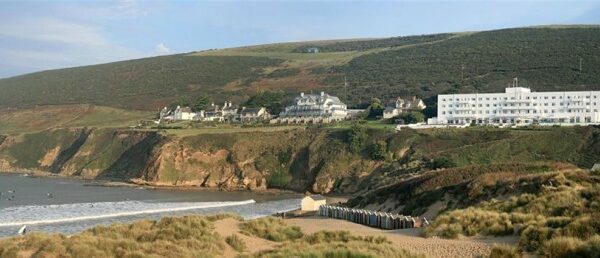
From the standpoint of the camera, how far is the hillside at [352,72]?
4493 inches

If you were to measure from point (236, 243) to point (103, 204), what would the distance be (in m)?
35.2

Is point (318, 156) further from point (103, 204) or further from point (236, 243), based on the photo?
point (236, 243)

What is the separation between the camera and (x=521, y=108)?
8544cm

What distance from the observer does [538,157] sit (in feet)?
195

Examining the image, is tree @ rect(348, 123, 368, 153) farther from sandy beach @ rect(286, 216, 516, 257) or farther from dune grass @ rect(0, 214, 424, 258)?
sandy beach @ rect(286, 216, 516, 257)

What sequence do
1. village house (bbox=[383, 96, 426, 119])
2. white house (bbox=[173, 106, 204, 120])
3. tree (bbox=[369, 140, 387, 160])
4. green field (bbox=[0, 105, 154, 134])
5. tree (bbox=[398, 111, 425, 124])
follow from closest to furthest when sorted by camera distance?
tree (bbox=[369, 140, 387, 160])
tree (bbox=[398, 111, 425, 124])
village house (bbox=[383, 96, 426, 119])
white house (bbox=[173, 106, 204, 120])
green field (bbox=[0, 105, 154, 134])

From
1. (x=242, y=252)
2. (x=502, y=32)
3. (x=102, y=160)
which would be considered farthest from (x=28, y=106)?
(x=242, y=252)

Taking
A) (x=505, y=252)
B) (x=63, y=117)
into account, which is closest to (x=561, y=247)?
(x=505, y=252)

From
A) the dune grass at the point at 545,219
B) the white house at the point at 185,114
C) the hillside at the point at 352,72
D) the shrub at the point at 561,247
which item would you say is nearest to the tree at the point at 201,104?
the white house at the point at 185,114

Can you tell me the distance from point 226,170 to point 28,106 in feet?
296

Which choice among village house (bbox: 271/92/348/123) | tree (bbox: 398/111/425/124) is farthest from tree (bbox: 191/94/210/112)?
tree (bbox: 398/111/425/124)

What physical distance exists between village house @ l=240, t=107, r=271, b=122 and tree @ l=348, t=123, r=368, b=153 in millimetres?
34823

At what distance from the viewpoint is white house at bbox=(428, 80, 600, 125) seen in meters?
82.1

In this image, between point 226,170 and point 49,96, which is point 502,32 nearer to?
point 226,170
